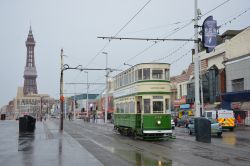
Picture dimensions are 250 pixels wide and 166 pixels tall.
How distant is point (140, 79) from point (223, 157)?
433 inches

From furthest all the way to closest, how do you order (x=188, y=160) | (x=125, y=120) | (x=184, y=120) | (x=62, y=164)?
1. (x=184, y=120)
2. (x=125, y=120)
3. (x=188, y=160)
4. (x=62, y=164)

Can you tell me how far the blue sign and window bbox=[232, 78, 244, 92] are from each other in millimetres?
25758

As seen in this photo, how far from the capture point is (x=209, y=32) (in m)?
27.2

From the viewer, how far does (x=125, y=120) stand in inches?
1161

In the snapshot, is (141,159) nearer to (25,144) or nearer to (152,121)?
(25,144)

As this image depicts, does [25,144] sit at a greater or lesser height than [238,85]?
lesser

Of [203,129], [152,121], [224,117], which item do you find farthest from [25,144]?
[224,117]

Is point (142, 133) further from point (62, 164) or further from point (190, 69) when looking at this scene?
point (190, 69)

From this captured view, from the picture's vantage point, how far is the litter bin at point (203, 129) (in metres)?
25.0

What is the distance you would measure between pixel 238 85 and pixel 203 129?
95.1ft

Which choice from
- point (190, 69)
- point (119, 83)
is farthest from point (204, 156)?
point (190, 69)

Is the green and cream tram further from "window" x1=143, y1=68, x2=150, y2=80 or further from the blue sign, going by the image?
the blue sign

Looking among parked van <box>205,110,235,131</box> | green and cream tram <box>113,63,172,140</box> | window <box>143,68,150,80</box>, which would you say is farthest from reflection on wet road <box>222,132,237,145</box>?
parked van <box>205,110,235,131</box>

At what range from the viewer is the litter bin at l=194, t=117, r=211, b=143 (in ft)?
82.1
